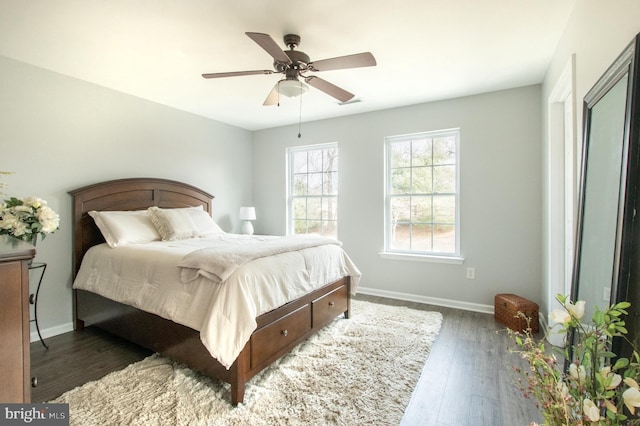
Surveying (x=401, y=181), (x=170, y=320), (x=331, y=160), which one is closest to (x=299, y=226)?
(x=331, y=160)

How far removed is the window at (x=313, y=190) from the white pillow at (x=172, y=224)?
5.90 ft

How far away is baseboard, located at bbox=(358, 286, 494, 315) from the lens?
11.3ft

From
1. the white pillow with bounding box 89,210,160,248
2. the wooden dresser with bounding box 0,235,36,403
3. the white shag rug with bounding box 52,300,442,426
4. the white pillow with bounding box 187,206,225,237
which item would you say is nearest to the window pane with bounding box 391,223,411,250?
the white shag rug with bounding box 52,300,442,426

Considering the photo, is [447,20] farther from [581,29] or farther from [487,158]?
[487,158]

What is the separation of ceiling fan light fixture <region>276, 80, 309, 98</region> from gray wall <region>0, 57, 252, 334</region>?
213 centimetres

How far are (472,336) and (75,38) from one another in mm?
4117

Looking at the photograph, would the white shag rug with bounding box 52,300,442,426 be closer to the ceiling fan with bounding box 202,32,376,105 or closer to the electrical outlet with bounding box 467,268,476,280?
the electrical outlet with bounding box 467,268,476,280

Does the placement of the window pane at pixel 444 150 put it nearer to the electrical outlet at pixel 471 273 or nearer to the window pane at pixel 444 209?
the window pane at pixel 444 209

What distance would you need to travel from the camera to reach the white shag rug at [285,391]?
1.73 metres

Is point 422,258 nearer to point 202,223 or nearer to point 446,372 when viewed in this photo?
point 446,372

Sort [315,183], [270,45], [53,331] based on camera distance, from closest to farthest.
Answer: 1. [270,45]
2. [53,331]
3. [315,183]

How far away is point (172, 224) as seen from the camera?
10.3 ft

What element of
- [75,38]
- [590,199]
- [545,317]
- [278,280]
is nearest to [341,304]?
[278,280]

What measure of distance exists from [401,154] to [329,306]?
2250mm
